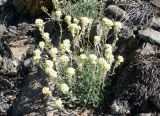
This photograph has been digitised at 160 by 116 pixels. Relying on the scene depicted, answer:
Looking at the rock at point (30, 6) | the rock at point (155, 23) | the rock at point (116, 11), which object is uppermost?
the rock at point (30, 6)

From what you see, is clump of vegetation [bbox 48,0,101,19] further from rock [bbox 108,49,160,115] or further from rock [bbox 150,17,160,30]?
rock [bbox 108,49,160,115]

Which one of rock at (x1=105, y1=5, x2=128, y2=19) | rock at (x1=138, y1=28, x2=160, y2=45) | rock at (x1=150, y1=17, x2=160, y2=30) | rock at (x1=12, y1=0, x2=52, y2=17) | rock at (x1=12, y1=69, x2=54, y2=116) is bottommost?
rock at (x1=12, y1=69, x2=54, y2=116)

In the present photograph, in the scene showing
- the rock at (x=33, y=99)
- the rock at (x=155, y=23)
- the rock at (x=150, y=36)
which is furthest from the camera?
the rock at (x=155, y=23)

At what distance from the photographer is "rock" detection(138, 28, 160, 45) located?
5.40 m

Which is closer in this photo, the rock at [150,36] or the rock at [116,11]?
the rock at [150,36]

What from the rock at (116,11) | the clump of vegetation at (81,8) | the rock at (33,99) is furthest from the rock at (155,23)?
the rock at (33,99)

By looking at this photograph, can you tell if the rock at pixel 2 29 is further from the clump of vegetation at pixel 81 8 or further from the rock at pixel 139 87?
the rock at pixel 139 87

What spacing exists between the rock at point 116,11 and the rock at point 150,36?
466 mm

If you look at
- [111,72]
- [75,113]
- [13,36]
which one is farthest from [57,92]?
[13,36]

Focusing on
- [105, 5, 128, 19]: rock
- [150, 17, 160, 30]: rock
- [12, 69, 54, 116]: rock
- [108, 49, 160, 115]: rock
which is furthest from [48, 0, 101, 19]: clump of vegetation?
[108, 49, 160, 115]: rock

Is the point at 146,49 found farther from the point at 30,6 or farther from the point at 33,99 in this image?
the point at 30,6

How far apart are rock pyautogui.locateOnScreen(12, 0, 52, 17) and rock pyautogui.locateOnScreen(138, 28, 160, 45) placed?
1906 mm

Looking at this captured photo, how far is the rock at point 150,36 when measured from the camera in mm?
5398

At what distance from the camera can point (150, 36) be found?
17.9ft
